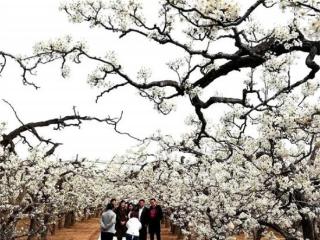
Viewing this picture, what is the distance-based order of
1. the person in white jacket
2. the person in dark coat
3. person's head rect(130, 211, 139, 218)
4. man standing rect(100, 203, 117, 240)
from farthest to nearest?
the person in dark coat < person's head rect(130, 211, 139, 218) < the person in white jacket < man standing rect(100, 203, 117, 240)

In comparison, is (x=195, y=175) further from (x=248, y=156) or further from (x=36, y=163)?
(x=248, y=156)

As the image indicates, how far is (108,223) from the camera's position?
14141 millimetres

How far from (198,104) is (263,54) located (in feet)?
3.61

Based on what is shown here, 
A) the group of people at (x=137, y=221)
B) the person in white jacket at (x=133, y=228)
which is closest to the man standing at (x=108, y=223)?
the group of people at (x=137, y=221)

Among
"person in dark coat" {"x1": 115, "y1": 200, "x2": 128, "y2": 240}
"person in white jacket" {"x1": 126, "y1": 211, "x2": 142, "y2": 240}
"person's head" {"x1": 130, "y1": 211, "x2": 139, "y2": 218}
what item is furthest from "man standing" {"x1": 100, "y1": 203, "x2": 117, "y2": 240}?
"person in dark coat" {"x1": 115, "y1": 200, "x2": 128, "y2": 240}

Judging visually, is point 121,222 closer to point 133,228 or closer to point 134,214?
point 134,214

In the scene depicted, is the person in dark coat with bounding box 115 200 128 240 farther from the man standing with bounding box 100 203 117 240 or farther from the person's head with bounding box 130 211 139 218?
the man standing with bounding box 100 203 117 240

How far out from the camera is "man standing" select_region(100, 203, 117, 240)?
1408cm

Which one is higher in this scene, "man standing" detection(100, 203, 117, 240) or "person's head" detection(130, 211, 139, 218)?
"person's head" detection(130, 211, 139, 218)

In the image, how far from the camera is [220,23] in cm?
564

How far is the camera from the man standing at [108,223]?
14.1m

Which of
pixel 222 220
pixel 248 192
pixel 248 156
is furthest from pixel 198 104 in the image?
pixel 222 220

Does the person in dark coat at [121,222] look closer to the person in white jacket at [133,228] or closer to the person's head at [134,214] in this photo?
the person's head at [134,214]

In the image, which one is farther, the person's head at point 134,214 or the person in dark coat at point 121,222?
the person in dark coat at point 121,222
